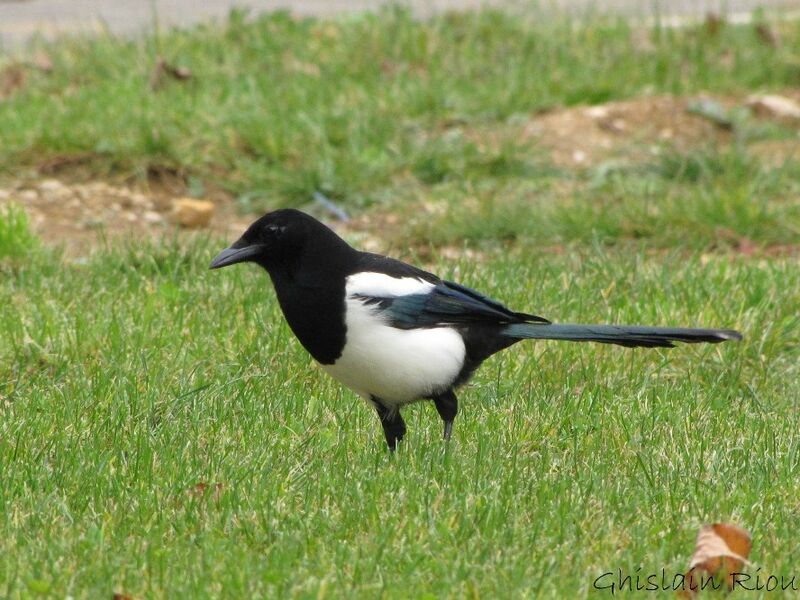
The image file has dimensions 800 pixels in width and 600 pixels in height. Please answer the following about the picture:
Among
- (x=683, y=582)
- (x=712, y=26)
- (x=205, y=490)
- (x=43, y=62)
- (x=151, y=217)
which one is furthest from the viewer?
(x=712, y=26)

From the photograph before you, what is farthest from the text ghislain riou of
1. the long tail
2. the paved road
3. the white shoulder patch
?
the paved road

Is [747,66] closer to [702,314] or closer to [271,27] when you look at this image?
[271,27]

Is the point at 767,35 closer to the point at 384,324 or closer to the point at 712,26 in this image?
the point at 712,26

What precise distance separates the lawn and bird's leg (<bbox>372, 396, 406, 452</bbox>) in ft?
0.15

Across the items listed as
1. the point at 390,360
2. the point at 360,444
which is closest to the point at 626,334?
the point at 390,360

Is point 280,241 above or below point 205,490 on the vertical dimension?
above

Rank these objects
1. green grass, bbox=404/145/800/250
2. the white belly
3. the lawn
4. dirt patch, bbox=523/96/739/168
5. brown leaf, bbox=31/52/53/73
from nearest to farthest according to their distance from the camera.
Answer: the lawn < the white belly < green grass, bbox=404/145/800/250 < dirt patch, bbox=523/96/739/168 < brown leaf, bbox=31/52/53/73

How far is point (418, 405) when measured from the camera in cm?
497

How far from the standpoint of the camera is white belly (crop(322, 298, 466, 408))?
4.14 m

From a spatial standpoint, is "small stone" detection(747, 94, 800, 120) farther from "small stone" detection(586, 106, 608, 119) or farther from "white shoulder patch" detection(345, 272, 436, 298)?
"white shoulder patch" detection(345, 272, 436, 298)

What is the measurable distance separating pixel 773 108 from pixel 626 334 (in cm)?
467

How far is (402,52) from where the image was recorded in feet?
29.4

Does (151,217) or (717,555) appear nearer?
(717,555)

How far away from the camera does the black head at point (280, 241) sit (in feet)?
13.8
